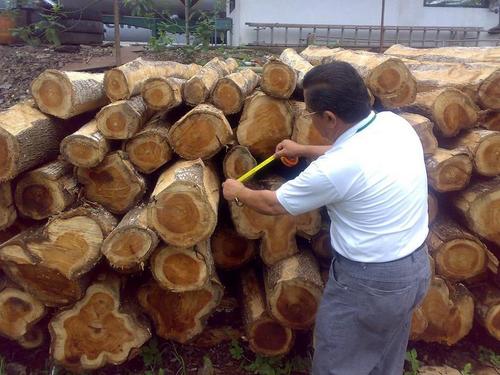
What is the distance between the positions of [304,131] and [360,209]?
1139 millimetres

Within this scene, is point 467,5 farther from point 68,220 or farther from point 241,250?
point 68,220

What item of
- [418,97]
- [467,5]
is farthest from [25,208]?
[467,5]

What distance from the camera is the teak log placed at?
120 inches

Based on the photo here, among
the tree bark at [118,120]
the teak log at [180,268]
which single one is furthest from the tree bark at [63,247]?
the tree bark at [118,120]

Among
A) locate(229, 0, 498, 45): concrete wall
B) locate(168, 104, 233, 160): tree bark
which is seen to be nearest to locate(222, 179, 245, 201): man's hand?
locate(168, 104, 233, 160): tree bark

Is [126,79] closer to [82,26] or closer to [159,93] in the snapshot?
[159,93]

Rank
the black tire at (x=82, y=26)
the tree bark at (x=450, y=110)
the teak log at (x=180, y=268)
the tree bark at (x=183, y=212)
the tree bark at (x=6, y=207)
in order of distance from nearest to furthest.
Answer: the tree bark at (x=183, y=212), the teak log at (x=180, y=268), the tree bark at (x=6, y=207), the tree bark at (x=450, y=110), the black tire at (x=82, y=26)

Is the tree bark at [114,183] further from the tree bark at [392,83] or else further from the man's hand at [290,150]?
the tree bark at [392,83]

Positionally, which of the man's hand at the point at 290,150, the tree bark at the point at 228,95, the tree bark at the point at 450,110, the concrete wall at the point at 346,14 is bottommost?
the man's hand at the point at 290,150

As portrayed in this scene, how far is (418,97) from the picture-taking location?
389 centimetres

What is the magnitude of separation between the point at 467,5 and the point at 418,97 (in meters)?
12.2

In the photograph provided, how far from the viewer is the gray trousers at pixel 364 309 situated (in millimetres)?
2500

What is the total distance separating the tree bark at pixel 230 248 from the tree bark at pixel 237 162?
464 mm

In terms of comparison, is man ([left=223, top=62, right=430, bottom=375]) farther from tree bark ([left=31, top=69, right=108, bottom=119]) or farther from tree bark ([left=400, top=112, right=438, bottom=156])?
tree bark ([left=31, top=69, right=108, bottom=119])
